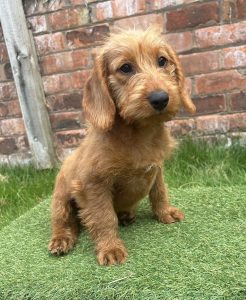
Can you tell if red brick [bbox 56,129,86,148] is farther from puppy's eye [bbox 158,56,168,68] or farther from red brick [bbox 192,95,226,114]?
puppy's eye [bbox 158,56,168,68]

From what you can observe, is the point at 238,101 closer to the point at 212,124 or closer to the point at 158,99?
the point at 212,124

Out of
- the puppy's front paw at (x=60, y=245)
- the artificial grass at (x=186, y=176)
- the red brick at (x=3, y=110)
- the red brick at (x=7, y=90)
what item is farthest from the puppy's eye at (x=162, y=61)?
the red brick at (x=3, y=110)

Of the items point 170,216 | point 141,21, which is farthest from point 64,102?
point 170,216

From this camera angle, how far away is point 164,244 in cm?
240

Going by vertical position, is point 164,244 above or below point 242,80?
below

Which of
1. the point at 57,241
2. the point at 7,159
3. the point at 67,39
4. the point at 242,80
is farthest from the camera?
the point at 7,159

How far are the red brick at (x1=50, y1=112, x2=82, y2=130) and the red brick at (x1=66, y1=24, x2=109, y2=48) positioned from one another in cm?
66

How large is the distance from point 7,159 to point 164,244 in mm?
2806

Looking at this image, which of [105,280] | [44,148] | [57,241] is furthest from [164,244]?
[44,148]

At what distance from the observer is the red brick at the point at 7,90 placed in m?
4.56

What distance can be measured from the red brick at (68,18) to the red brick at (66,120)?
2.73 ft

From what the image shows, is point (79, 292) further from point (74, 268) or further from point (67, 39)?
point (67, 39)

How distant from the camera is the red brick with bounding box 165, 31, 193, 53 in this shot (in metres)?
3.96

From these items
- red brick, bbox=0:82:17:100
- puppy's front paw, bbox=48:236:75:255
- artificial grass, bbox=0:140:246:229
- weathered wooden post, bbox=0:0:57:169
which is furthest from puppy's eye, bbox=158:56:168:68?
red brick, bbox=0:82:17:100
